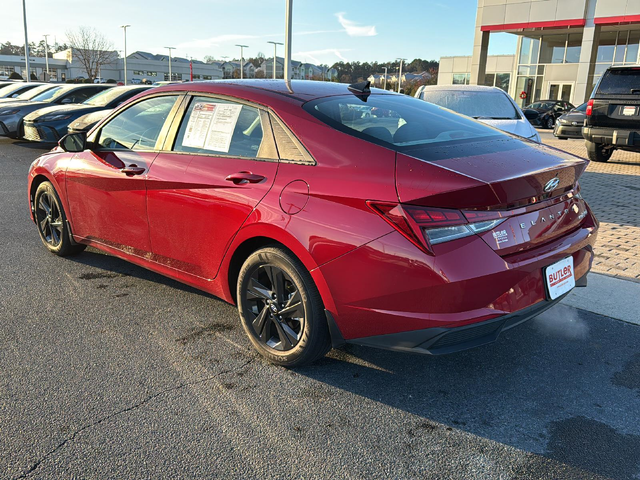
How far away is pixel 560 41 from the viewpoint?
35438 millimetres

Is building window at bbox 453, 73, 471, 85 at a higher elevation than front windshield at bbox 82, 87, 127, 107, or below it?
higher

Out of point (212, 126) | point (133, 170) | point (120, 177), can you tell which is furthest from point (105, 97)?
point (212, 126)

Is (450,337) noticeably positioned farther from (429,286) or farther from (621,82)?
(621,82)

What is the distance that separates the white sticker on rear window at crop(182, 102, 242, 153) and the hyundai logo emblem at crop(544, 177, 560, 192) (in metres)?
1.83

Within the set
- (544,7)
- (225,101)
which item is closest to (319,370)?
(225,101)

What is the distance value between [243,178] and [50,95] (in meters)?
14.5

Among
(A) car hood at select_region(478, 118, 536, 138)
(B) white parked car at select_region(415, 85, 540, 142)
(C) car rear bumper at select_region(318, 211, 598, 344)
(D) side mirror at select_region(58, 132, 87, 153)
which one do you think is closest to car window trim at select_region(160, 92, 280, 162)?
(C) car rear bumper at select_region(318, 211, 598, 344)

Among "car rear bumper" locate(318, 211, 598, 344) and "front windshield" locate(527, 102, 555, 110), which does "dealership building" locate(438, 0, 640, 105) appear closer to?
"front windshield" locate(527, 102, 555, 110)

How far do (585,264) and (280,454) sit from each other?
6.53 feet

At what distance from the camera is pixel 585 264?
3188 mm

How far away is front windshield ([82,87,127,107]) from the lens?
13.0m

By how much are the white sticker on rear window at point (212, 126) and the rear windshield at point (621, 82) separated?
9.56 meters

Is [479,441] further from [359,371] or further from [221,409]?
[221,409]

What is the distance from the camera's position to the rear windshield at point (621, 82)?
10461 millimetres
